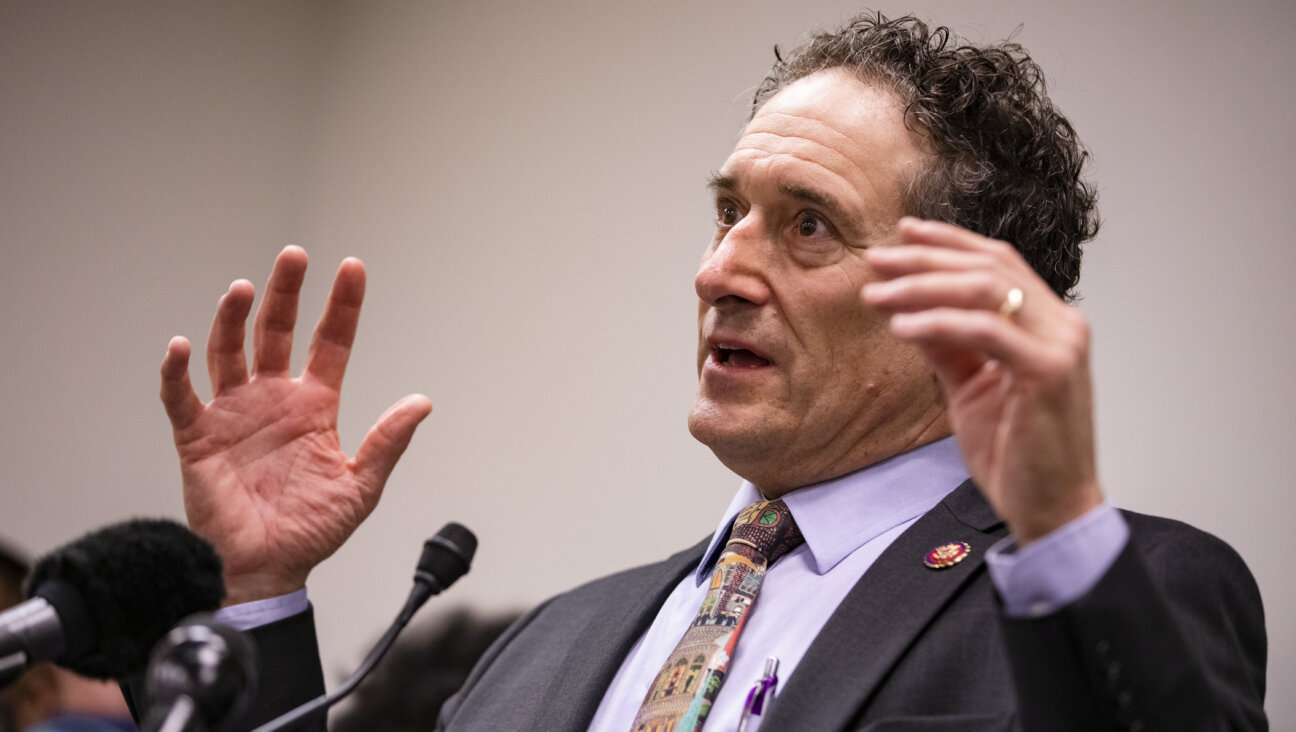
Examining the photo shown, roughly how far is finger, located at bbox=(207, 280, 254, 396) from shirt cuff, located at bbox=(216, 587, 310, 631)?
0.29 meters

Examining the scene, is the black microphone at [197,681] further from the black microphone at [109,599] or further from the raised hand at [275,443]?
the raised hand at [275,443]

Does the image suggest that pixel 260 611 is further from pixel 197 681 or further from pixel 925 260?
pixel 925 260

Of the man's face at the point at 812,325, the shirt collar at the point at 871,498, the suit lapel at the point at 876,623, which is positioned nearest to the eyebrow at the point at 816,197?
the man's face at the point at 812,325

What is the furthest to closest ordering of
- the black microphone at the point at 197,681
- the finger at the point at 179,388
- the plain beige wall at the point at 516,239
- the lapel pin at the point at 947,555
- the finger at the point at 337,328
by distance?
the plain beige wall at the point at 516,239 < the finger at the point at 337,328 < the finger at the point at 179,388 < the lapel pin at the point at 947,555 < the black microphone at the point at 197,681

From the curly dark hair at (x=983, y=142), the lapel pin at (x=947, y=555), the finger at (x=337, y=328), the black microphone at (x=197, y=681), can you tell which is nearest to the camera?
the black microphone at (x=197, y=681)

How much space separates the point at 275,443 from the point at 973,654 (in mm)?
945

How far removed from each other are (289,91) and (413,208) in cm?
78

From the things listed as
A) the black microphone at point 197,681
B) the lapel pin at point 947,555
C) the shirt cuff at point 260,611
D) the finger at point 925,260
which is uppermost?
the finger at point 925,260

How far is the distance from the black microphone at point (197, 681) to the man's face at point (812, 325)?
0.87m

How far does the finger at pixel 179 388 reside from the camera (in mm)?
1422

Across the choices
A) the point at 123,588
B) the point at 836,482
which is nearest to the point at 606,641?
the point at 836,482

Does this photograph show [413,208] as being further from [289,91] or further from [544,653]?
[544,653]

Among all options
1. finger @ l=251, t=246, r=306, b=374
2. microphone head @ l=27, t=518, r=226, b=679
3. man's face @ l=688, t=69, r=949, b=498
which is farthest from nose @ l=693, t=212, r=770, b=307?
microphone head @ l=27, t=518, r=226, b=679

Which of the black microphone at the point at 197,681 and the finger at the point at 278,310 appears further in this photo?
the finger at the point at 278,310
